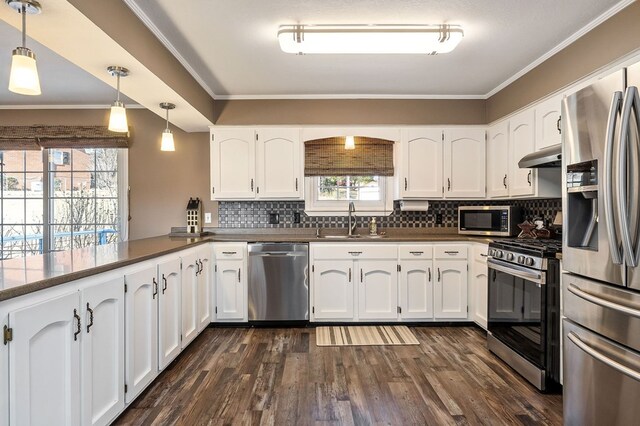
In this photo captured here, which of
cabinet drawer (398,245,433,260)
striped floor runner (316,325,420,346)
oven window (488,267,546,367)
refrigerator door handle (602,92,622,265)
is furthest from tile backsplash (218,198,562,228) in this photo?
refrigerator door handle (602,92,622,265)

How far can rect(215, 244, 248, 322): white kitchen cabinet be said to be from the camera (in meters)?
3.54

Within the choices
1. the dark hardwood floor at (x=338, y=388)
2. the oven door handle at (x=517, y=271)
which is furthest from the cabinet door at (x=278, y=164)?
the oven door handle at (x=517, y=271)

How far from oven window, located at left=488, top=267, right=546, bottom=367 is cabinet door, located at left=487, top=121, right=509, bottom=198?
1.10 m

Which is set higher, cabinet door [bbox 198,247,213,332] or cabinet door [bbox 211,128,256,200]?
cabinet door [bbox 211,128,256,200]

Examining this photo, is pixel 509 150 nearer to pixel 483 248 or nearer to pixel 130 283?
pixel 483 248

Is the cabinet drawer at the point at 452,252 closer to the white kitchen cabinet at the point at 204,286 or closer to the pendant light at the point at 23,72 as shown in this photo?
the white kitchen cabinet at the point at 204,286

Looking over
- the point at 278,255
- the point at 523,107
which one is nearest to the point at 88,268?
the point at 278,255

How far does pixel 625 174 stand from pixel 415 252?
2.18 m

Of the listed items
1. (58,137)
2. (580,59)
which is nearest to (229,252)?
(58,137)

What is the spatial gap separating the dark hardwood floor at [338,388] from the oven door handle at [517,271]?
0.72 metres

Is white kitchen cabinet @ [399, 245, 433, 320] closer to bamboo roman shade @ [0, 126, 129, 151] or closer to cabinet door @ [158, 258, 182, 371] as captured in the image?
cabinet door @ [158, 258, 182, 371]

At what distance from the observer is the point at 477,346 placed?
308cm

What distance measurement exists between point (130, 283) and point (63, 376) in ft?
1.96

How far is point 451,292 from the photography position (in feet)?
11.7
